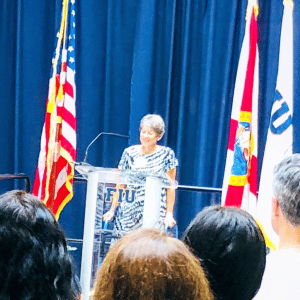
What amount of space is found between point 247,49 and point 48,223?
10.3ft

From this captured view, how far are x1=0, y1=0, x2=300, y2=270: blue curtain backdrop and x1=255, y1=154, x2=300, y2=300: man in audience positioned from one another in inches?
130

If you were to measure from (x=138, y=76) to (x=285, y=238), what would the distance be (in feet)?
12.1

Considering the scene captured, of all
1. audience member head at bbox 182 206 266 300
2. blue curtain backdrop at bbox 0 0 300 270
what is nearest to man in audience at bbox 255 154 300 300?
audience member head at bbox 182 206 266 300

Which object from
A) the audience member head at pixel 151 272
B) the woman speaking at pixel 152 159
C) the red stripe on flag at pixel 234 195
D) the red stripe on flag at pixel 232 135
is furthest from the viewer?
the red stripe on flag at pixel 232 135

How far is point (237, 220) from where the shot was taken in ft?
3.91

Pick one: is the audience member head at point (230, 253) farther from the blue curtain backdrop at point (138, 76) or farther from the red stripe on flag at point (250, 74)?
the blue curtain backdrop at point (138, 76)

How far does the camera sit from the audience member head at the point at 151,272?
0.79 meters

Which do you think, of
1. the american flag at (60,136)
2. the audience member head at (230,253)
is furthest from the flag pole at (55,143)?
the audience member head at (230,253)

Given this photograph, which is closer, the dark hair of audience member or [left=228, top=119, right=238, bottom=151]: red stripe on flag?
the dark hair of audience member

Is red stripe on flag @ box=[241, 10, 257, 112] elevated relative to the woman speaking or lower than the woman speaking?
elevated

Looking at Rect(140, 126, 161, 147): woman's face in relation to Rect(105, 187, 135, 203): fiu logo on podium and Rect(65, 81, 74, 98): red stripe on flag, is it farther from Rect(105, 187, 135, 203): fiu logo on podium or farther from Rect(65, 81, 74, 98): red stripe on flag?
A: Rect(65, 81, 74, 98): red stripe on flag

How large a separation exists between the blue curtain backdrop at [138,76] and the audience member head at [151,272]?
157 inches

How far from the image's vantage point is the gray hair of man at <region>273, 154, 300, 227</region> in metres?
1.41

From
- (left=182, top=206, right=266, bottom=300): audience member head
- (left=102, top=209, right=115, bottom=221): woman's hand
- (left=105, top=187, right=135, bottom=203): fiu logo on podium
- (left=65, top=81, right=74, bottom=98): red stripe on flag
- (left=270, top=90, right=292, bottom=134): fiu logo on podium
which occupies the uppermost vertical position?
(left=65, top=81, right=74, bottom=98): red stripe on flag
